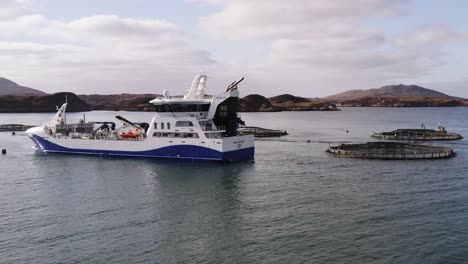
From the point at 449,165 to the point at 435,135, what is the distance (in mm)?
41580

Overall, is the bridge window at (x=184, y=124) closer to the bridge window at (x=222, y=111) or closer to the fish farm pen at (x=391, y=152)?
the bridge window at (x=222, y=111)

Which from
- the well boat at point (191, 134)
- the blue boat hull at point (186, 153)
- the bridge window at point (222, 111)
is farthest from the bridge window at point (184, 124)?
the bridge window at point (222, 111)

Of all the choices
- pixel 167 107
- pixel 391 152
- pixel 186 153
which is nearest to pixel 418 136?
pixel 391 152

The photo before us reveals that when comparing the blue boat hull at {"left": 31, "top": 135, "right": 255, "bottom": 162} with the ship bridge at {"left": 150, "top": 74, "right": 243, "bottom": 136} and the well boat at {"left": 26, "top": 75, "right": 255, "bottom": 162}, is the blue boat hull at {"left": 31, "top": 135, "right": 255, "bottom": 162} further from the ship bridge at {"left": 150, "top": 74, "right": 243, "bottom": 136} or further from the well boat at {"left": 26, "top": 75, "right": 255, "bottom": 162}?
the ship bridge at {"left": 150, "top": 74, "right": 243, "bottom": 136}

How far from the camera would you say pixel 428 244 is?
26.5 metres

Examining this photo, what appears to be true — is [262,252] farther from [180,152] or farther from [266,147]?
[266,147]

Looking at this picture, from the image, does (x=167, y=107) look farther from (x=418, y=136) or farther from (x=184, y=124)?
(x=418, y=136)

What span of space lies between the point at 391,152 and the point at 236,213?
3853 cm

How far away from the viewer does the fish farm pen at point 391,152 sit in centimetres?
6025

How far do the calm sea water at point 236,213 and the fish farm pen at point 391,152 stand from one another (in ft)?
12.9

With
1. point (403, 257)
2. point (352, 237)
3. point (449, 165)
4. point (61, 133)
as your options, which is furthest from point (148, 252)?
point (61, 133)

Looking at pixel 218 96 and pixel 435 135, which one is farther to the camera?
pixel 435 135

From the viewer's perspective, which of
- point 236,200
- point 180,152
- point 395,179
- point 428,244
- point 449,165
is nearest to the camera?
point 428,244

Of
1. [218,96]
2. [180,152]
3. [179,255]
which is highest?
[218,96]
